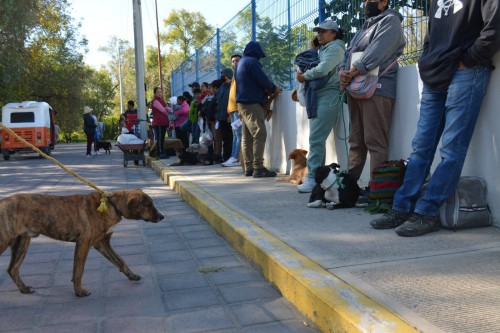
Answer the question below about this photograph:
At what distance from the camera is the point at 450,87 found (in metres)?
4.25

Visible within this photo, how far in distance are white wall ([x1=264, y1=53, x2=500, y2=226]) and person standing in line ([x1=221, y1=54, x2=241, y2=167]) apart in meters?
1.19

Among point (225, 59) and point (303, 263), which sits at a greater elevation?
point (225, 59)

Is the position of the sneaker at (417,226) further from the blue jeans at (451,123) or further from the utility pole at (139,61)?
the utility pole at (139,61)

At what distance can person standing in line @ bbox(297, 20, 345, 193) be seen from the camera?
21.1ft

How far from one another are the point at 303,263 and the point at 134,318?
1.20 meters

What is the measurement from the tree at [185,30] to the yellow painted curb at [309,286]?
6382 cm

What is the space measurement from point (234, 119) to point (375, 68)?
5.28 m

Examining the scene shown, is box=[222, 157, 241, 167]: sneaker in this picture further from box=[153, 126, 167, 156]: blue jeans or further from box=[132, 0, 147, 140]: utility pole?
box=[132, 0, 147, 140]: utility pole

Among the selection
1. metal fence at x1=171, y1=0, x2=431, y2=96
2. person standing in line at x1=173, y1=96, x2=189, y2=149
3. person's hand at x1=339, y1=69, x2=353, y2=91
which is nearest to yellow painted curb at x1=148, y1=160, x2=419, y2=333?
person's hand at x1=339, y1=69, x2=353, y2=91

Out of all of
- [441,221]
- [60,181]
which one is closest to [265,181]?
[441,221]

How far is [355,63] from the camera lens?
17.9 feet

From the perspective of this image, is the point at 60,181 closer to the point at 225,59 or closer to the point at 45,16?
the point at 225,59

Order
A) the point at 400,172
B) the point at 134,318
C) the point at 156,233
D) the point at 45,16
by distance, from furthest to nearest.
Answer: the point at 45,16
the point at 156,233
the point at 400,172
the point at 134,318

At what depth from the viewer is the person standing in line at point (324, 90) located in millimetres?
6418
